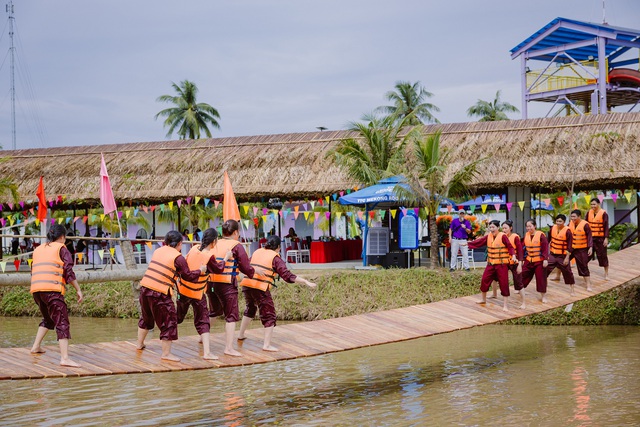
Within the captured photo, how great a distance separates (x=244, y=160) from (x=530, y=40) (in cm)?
1119

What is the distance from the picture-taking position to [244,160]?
2397 cm

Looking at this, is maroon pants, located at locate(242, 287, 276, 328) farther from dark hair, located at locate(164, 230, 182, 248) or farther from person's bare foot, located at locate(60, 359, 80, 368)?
person's bare foot, located at locate(60, 359, 80, 368)

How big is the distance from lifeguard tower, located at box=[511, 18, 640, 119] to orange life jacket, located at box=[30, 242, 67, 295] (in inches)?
852

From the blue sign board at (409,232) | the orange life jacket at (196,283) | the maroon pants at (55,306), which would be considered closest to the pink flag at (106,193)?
the blue sign board at (409,232)

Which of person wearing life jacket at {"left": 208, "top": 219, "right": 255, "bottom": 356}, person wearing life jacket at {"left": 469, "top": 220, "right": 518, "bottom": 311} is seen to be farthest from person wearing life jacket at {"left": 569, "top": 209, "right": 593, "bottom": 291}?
person wearing life jacket at {"left": 208, "top": 219, "right": 255, "bottom": 356}

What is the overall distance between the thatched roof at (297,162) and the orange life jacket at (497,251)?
7.15 meters

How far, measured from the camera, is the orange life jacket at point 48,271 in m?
9.09

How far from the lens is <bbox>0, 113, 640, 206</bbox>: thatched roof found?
20328 millimetres

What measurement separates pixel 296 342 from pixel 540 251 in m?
5.30

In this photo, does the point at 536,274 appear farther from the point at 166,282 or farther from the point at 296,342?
the point at 166,282

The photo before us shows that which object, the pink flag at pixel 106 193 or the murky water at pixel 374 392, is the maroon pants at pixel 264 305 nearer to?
the murky water at pixel 374 392

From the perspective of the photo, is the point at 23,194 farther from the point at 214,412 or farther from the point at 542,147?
the point at 214,412

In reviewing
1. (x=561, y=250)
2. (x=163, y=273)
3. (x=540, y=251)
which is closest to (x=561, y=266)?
(x=561, y=250)

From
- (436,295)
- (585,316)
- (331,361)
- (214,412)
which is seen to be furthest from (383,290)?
(214,412)
